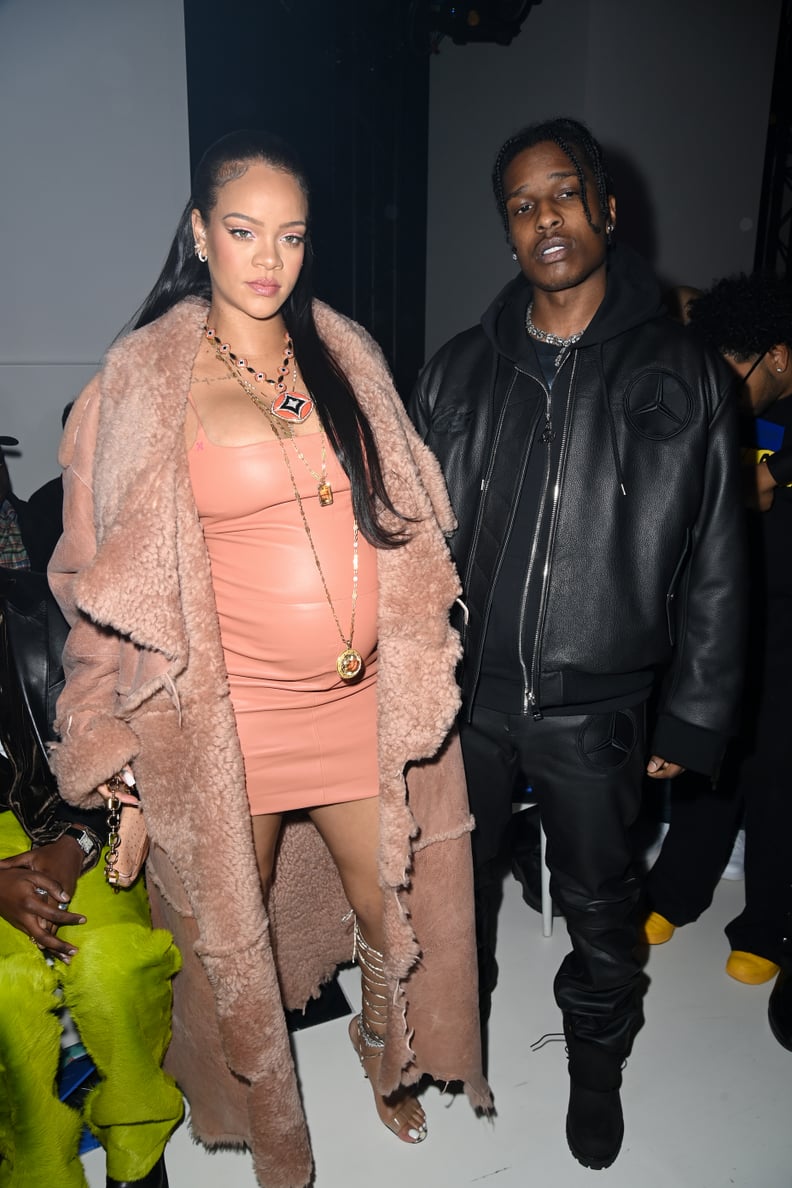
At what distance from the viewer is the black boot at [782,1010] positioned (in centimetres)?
194

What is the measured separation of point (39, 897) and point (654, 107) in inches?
176

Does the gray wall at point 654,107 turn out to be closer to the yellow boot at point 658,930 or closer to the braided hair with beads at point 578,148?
the braided hair with beads at point 578,148

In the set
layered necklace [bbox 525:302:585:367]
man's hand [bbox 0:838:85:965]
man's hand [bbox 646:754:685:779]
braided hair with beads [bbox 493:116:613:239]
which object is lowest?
man's hand [bbox 0:838:85:965]

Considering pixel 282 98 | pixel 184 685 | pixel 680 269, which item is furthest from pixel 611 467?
pixel 282 98

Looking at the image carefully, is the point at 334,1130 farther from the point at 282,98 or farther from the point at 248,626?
the point at 282,98

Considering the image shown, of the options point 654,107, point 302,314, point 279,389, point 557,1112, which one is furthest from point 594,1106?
point 654,107

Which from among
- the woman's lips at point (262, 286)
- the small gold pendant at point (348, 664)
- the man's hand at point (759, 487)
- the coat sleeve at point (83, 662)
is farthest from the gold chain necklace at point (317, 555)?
the man's hand at point (759, 487)

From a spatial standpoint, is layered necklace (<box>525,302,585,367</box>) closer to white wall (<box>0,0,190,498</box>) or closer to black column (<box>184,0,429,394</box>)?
black column (<box>184,0,429,394</box>)

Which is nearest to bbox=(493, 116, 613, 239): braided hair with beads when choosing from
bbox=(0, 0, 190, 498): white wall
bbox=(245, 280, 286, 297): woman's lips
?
bbox=(245, 280, 286, 297): woman's lips

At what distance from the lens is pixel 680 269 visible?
467 cm

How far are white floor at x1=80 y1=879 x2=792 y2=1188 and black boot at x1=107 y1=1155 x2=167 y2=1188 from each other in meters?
0.06

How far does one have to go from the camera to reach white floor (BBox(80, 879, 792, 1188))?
1.66 meters

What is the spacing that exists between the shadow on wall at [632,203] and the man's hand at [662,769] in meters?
3.38

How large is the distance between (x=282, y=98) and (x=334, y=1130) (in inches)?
185
